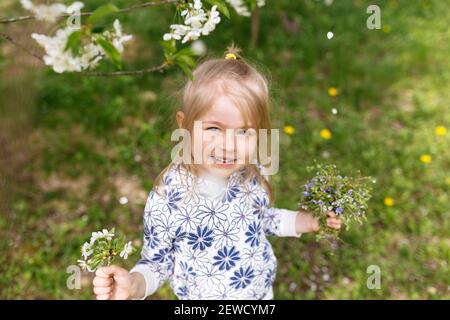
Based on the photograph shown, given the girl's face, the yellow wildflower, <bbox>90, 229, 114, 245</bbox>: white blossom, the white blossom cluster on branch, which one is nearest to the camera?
the white blossom cluster on branch

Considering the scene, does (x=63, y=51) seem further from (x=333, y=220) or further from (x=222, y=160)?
(x=333, y=220)

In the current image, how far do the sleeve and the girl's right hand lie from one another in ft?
0.42

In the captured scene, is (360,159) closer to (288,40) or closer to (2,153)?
(288,40)

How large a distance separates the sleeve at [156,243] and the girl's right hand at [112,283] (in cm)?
13

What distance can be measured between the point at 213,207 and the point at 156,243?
0.75 feet

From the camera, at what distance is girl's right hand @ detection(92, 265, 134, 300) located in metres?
1.44

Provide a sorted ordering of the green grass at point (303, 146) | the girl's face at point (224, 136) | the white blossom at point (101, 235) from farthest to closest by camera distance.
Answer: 1. the green grass at point (303, 146)
2. the girl's face at point (224, 136)
3. the white blossom at point (101, 235)

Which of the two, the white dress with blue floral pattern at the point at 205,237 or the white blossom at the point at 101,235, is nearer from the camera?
the white blossom at the point at 101,235

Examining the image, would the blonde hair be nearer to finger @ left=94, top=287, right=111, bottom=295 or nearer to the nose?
the nose

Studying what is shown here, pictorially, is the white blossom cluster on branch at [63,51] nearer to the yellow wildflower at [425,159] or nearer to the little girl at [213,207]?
the little girl at [213,207]

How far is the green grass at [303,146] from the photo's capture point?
8.95ft

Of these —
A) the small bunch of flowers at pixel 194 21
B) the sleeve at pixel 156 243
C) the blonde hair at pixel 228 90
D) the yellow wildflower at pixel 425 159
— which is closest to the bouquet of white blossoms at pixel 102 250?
the sleeve at pixel 156 243

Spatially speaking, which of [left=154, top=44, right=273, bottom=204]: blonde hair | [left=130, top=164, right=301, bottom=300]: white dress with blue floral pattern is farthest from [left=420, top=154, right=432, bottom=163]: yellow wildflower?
[left=154, top=44, right=273, bottom=204]: blonde hair

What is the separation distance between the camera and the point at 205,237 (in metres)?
1.63
